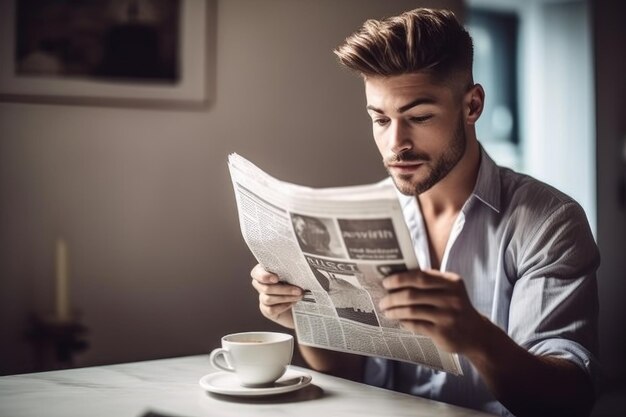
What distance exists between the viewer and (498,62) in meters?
3.30

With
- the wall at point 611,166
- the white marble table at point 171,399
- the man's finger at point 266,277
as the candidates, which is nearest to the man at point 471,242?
the man's finger at point 266,277

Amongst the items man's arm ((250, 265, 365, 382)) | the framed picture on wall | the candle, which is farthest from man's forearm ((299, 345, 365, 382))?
the framed picture on wall

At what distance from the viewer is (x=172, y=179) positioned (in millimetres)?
2021

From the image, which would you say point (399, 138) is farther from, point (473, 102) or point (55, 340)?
point (55, 340)

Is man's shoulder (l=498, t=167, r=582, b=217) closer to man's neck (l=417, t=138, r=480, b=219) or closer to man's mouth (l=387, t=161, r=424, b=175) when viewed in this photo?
man's neck (l=417, t=138, r=480, b=219)

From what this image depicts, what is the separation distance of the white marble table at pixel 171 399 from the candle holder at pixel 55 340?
696mm

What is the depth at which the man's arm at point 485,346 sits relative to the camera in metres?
0.89

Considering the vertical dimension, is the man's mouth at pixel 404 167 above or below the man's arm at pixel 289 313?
above

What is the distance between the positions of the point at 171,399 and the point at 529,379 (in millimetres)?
500

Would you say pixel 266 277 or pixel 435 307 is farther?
pixel 266 277

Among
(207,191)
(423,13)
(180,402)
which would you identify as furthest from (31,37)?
(180,402)

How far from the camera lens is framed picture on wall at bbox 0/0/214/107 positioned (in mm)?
1822

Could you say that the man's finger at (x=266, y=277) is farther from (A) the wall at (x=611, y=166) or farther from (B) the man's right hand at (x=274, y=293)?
(A) the wall at (x=611, y=166)

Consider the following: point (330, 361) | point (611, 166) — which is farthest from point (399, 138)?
point (611, 166)
